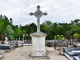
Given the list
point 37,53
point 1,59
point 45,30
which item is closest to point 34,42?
point 37,53

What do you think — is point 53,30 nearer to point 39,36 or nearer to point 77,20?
point 77,20

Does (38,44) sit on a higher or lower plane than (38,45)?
higher

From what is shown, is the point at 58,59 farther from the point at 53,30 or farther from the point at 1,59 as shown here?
the point at 53,30

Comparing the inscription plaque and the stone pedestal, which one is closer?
the stone pedestal

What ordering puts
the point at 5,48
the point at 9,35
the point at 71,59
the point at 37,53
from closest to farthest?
the point at 71,59 < the point at 37,53 < the point at 5,48 < the point at 9,35

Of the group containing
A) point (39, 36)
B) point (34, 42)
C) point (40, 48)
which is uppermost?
point (39, 36)

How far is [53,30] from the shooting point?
52.2 meters

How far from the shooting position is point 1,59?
1089cm

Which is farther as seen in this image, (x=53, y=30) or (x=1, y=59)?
(x=53, y=30)

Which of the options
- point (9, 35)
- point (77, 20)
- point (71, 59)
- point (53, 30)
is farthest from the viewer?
point (77, 20)

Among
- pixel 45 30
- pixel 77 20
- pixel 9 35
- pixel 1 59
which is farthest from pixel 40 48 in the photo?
pixel 77 20

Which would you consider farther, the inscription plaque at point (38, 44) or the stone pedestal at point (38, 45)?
the inscription plaque at point (38, 44)

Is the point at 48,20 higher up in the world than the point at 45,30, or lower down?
higher up

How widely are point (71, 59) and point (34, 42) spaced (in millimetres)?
4805
